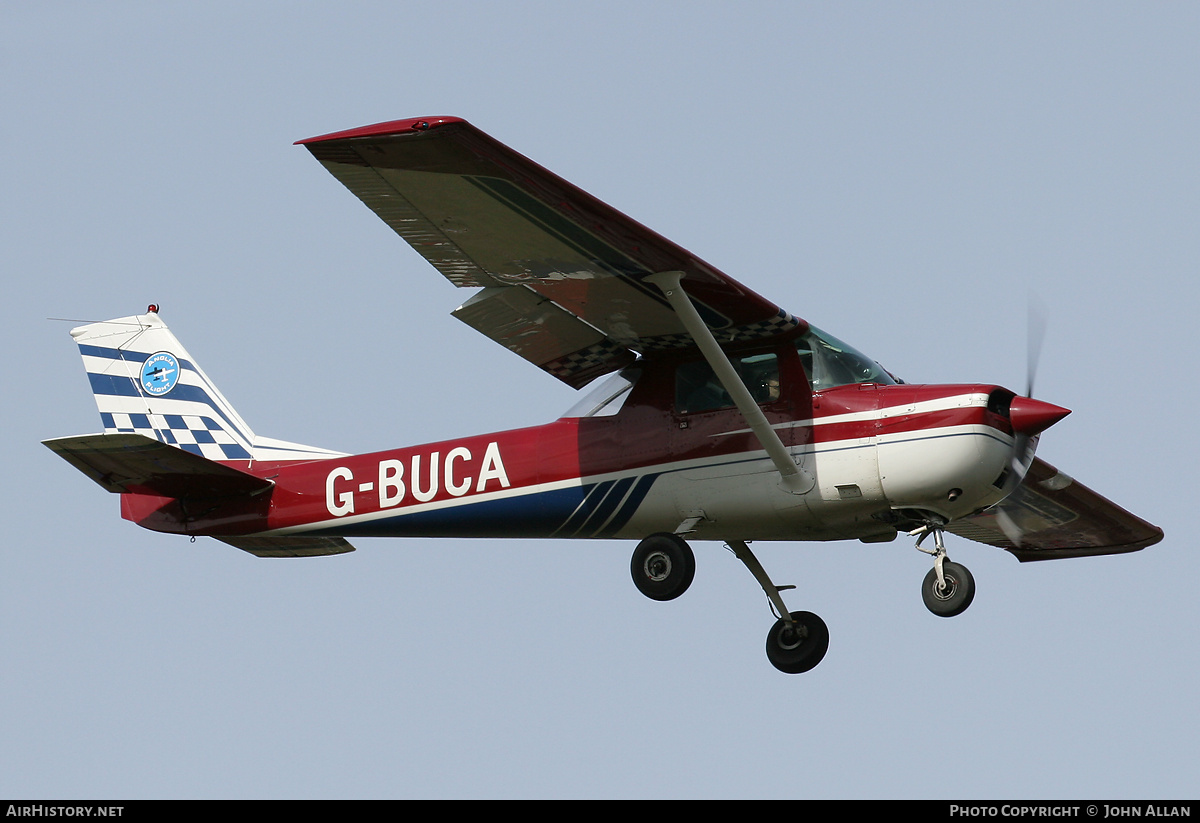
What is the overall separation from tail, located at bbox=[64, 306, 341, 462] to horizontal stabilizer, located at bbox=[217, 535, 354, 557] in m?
1.19

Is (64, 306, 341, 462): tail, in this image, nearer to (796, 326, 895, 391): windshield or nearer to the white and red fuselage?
the white and red fuselage

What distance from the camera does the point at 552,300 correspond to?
12680mm

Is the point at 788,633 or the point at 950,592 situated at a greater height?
the point at 950,592

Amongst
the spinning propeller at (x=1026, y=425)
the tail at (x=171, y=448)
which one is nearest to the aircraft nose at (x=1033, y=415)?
the spinning propeller at (x=1026, y=425)

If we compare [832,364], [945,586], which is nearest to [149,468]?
[832,364]

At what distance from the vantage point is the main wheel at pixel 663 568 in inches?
482

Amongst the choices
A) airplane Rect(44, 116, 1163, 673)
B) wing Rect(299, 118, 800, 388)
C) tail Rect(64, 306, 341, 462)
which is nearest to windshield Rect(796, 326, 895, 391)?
airplane Rect(44, 116, 1163, 673)

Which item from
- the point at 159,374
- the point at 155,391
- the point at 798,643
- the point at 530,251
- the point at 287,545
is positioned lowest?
the point at 798,643

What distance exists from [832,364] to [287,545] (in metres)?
5.15

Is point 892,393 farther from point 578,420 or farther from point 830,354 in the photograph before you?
point 578,420

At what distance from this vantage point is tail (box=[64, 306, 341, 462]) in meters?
15.5

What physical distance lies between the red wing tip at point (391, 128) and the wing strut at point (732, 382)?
229 cm

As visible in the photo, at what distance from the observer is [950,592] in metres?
11.9

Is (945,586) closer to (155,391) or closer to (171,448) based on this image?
(171,448)
